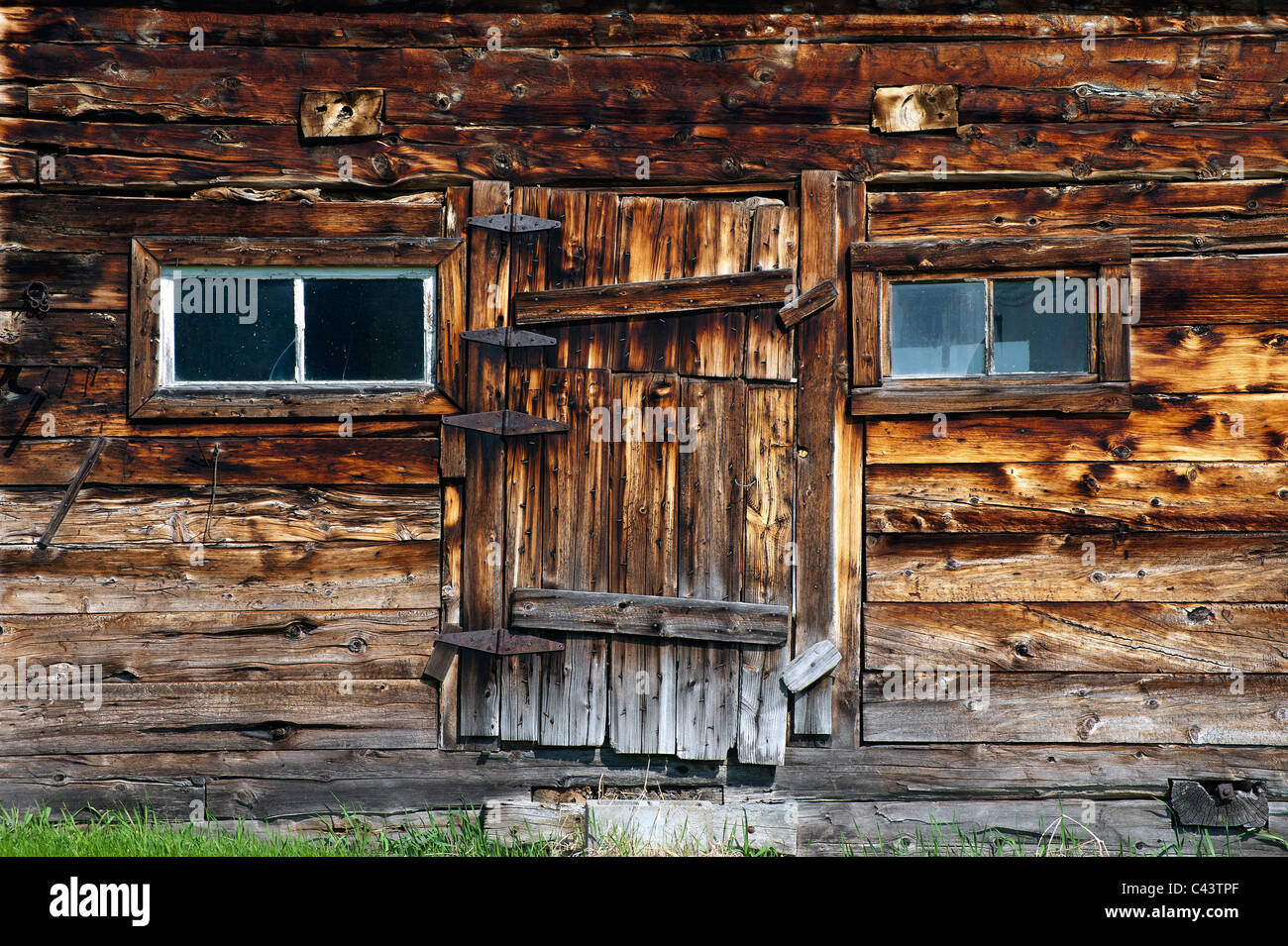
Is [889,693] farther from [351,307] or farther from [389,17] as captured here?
[389,17]

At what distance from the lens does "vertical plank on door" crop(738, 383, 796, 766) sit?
3891mm

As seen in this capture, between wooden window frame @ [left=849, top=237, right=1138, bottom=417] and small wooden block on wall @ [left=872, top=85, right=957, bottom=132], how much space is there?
1.65ft

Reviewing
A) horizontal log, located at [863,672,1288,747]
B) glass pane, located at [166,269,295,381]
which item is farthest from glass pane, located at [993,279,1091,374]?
glass pane, located at [166,269,295,381]

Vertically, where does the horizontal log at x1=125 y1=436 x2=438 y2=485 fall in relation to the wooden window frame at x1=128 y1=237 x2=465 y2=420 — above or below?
below

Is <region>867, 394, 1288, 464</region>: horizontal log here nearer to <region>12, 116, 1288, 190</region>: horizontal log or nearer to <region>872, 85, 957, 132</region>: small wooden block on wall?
<region>12, 116, 1288, 190</region>: horizontal log

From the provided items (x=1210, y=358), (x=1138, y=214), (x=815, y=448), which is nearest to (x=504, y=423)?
(x=815, y=448)

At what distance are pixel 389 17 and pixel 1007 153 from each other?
269 cm

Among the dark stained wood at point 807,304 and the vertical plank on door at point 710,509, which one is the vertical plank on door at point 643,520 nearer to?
the vertical plank on door at point 710,509

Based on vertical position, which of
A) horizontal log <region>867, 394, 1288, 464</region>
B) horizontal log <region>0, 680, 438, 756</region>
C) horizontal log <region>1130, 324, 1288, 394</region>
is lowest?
horizontal log <region>0, 680, 438, 756</region>

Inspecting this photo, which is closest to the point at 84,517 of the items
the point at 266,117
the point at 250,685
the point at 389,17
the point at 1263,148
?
the point at 250,685

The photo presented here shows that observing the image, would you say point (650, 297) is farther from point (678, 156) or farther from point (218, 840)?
point (218, 840)

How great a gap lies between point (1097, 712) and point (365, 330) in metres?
3.51

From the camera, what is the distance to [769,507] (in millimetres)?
3908

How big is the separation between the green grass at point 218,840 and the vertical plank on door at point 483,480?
1.44ft
